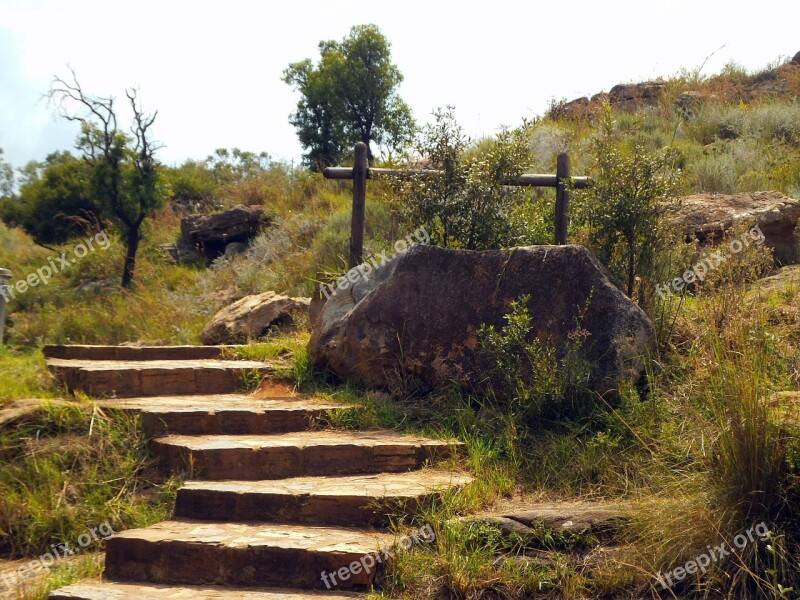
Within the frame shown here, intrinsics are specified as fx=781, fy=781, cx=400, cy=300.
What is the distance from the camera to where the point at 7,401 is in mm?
5867

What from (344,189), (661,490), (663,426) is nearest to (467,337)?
(663,426)

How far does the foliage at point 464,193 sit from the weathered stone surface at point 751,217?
204cm

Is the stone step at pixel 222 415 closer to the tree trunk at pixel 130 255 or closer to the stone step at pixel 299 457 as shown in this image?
the stone step at pixel 299 457

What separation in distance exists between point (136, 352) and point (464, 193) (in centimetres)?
329

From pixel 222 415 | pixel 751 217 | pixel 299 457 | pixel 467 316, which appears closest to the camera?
pixel 299 457

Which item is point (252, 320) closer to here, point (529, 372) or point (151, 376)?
point (151, 376)

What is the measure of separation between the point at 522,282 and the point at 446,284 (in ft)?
1.96

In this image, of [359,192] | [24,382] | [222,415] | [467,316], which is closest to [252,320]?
[359,192]

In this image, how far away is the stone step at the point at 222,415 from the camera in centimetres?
550

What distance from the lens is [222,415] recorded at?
561cm

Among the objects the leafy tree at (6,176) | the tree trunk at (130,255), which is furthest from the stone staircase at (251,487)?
the leafy tree at (6,176)

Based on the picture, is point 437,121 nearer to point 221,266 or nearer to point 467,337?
point 467,337

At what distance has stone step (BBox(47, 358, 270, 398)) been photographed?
6.11 meters

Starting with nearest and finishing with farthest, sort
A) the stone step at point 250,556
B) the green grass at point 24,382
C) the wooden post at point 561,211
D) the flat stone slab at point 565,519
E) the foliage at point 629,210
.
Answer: the stone step at point 250,556 → the flat stone slab at point 565,519 → the green grass at point 24,382 → the foliage at point 629,210 → the wooden post at point 561,211
